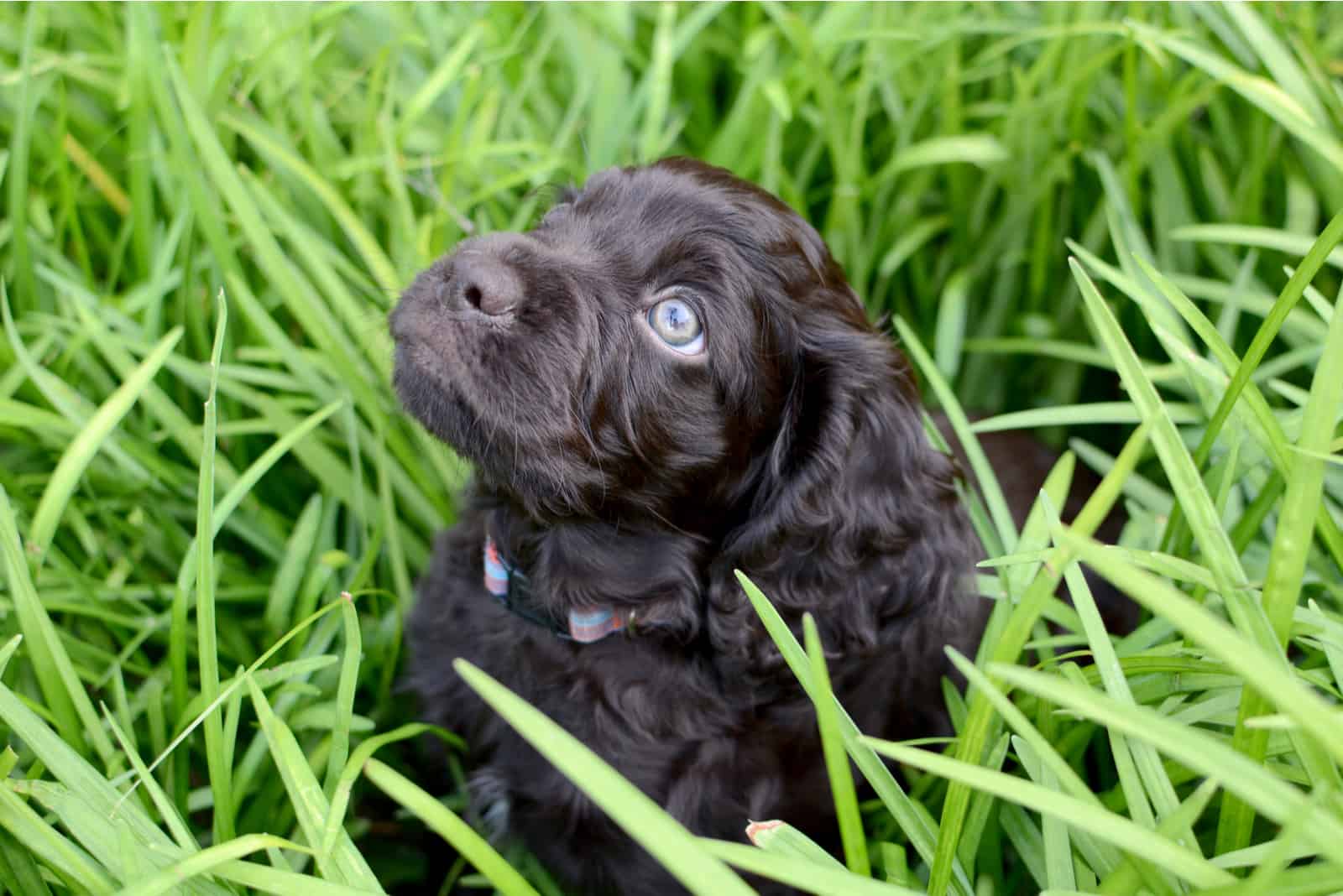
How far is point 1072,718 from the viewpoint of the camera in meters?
1.65

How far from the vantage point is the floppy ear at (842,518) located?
1630 millimetres

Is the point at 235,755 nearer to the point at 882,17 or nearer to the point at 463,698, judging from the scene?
the point at 463,698

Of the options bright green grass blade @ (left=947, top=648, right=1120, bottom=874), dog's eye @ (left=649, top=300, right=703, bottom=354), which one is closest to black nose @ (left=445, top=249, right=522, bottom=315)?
dog's eye @ (left=649, top=300, right=703, bottom=354)

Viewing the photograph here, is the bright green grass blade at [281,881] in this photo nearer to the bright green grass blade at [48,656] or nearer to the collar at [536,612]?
the bright green grass blade at [48,656]

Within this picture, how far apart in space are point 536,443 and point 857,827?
0.71 metres

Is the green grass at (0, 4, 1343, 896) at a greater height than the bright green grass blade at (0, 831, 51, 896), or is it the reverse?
the green grass at (0, 4, 1343, 896)

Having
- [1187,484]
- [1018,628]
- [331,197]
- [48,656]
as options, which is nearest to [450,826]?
[1018,628]

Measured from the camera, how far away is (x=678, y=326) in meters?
1.59

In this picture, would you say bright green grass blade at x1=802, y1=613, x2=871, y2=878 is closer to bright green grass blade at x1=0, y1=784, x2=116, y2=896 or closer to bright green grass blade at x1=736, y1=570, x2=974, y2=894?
bright green grass blade at x1=736, y1=570, x2=974, y2=894

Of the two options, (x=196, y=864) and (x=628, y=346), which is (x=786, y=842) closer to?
(x=196, y=864)

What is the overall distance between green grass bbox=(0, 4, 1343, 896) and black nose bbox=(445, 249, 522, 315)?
0.37 metres

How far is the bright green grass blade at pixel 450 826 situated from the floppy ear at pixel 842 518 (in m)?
0.61

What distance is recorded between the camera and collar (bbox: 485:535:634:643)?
1729mm

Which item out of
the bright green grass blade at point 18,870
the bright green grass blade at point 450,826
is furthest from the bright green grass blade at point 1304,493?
the bright green grass blade at point 18,870
